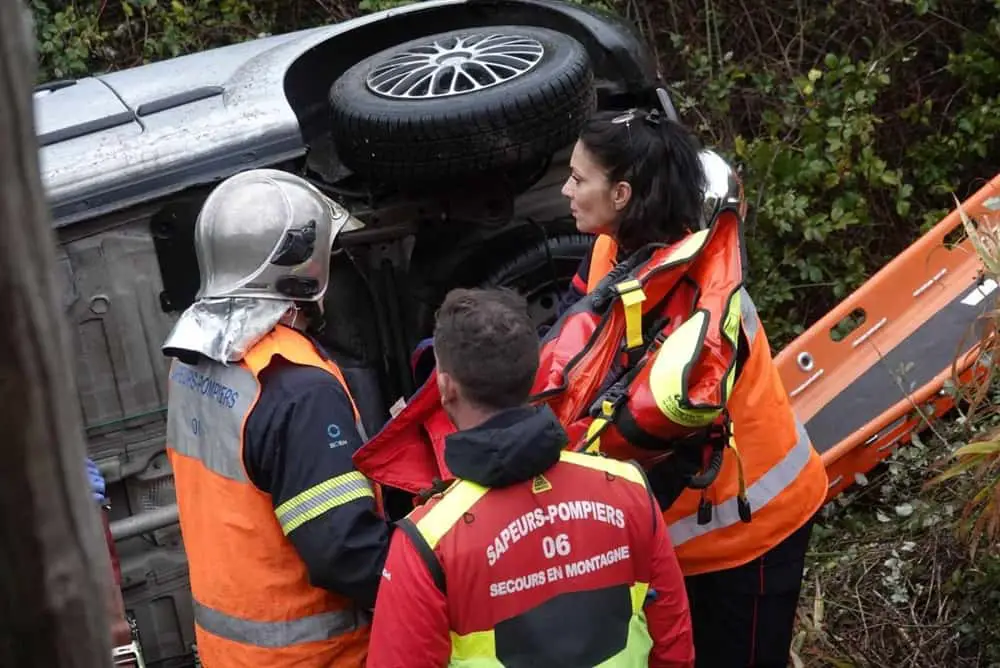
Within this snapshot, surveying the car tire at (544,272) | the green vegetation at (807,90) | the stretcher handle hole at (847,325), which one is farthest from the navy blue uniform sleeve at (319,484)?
the green vegetation at (807,90)

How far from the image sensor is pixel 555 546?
2035 millimetres

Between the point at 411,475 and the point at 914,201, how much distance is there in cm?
422

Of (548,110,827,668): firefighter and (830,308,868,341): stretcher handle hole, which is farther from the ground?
(548,110,827,668): firefighter

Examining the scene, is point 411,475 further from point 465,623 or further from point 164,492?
point 164,492

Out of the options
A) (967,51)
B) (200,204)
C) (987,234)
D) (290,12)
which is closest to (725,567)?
(987,234)

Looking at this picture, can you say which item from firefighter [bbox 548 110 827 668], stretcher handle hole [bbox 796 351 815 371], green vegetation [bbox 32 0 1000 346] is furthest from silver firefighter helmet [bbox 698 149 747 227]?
green vegetation [bbox 32 0 1000 346]

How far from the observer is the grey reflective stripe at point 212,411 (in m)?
2.41

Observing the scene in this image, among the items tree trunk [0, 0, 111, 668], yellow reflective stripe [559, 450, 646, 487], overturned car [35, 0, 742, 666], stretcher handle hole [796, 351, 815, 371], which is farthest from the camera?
stretcher handle hole [796, 351, 815, 371]

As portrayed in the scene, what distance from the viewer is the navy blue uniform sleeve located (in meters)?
2.32

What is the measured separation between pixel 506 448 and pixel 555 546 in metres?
0.19

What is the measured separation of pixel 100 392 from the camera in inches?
139

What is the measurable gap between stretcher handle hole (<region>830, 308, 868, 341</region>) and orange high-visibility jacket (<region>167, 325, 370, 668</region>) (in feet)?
A: 9.78

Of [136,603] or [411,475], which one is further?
[136,603]

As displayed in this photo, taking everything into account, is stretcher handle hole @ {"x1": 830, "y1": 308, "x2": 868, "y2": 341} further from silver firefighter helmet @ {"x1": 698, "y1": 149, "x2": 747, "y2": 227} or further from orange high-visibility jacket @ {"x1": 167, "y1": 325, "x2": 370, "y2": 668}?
orange high-visibility jacket @ {"x1": 167, "y1": 325, "x2": 370, "y2": 668}
